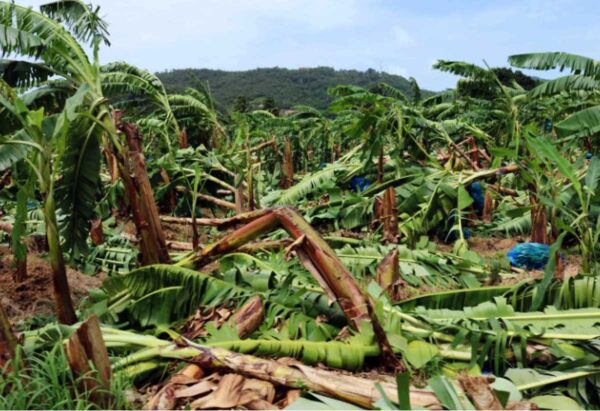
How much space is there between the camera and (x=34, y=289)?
5199mm

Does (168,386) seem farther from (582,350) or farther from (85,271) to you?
(85,271)

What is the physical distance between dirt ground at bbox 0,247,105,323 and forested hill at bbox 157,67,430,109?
144 feet

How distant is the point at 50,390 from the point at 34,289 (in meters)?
2.97

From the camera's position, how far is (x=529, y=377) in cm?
277

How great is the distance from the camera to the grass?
248 cm

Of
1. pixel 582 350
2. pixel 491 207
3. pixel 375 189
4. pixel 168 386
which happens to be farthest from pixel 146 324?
pixel 491 207

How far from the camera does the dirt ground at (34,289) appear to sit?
15.1 ft

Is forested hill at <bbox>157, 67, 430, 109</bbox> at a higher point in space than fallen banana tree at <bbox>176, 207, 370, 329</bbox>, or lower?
higher

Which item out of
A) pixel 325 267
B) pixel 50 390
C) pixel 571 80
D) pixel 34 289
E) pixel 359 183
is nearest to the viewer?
pixel 50 390

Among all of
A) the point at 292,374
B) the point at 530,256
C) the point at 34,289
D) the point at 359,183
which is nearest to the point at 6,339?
the point at 292,374

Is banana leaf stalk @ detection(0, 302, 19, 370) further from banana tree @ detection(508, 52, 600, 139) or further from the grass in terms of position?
banana tree @ detection(508, 52, 600, 139)

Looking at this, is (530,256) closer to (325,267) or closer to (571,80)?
(325,267)

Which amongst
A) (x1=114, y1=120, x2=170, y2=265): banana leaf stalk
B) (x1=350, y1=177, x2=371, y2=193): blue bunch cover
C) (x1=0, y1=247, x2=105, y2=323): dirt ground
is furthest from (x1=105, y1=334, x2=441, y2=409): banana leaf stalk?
(x1=350, y1=177, x2=371, y2=193): blue bunch cover

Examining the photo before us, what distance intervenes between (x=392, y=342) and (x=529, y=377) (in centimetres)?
74
